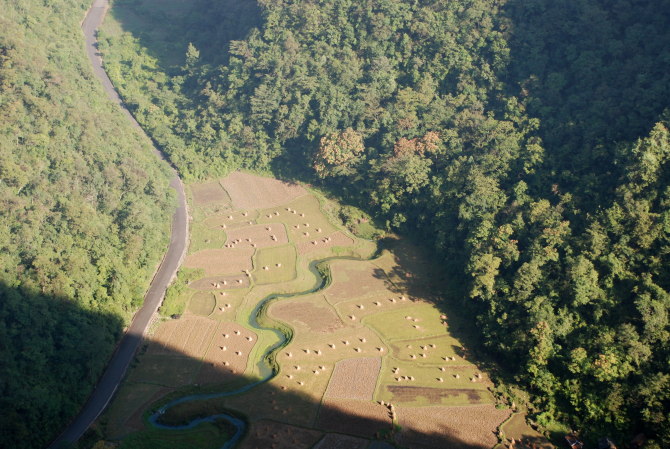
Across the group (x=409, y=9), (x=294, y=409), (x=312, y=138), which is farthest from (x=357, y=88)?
(x=294, y=409)

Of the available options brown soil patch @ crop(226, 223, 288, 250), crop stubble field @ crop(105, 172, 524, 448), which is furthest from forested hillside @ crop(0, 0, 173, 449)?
brown soil patch @ crop(226, 223, 288, 250)

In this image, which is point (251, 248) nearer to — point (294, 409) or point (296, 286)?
point (296, 286)

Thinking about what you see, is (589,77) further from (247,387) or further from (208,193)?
(247,387)

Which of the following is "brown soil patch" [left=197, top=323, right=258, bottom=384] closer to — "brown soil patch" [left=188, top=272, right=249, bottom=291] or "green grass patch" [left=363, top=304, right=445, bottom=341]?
"brown soil patch" [left=188, top=272, right=249, bottom=291]

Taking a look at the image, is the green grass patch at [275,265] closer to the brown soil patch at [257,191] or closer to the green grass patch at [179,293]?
the green grass patch at [179,293]

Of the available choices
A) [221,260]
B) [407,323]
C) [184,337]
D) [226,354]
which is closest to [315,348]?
[226,354]

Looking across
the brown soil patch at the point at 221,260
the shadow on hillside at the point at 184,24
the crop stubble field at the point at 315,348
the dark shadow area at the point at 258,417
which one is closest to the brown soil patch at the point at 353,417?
the dark shadow area at the point at 258,417
